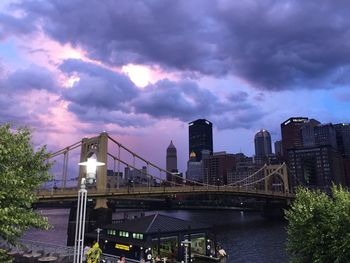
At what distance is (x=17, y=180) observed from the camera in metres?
16.2

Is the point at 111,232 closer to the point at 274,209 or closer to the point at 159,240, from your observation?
the point at 159,240

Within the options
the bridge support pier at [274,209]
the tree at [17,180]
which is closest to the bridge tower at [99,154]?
the tree at [17,180]

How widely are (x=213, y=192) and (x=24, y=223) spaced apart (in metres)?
93.5

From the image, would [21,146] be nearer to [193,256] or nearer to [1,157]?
[1,157]

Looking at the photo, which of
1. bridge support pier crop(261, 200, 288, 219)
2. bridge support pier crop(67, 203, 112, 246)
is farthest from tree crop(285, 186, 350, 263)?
bridge support pier crop(261, 200, 288, 219)

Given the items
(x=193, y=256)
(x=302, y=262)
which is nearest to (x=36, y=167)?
(x=302, y=262)

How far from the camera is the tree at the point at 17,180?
16112 millimetres

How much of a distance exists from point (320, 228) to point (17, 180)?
50.7ft

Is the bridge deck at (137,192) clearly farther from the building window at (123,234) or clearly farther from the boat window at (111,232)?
the building window at (123,234)

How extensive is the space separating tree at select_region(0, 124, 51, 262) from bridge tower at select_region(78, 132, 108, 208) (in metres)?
61.2

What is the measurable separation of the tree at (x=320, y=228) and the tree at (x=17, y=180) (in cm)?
1374

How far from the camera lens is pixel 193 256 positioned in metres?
46.8

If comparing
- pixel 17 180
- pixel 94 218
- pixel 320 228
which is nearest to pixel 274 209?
pixel 94 218

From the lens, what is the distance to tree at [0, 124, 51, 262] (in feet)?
52.9
